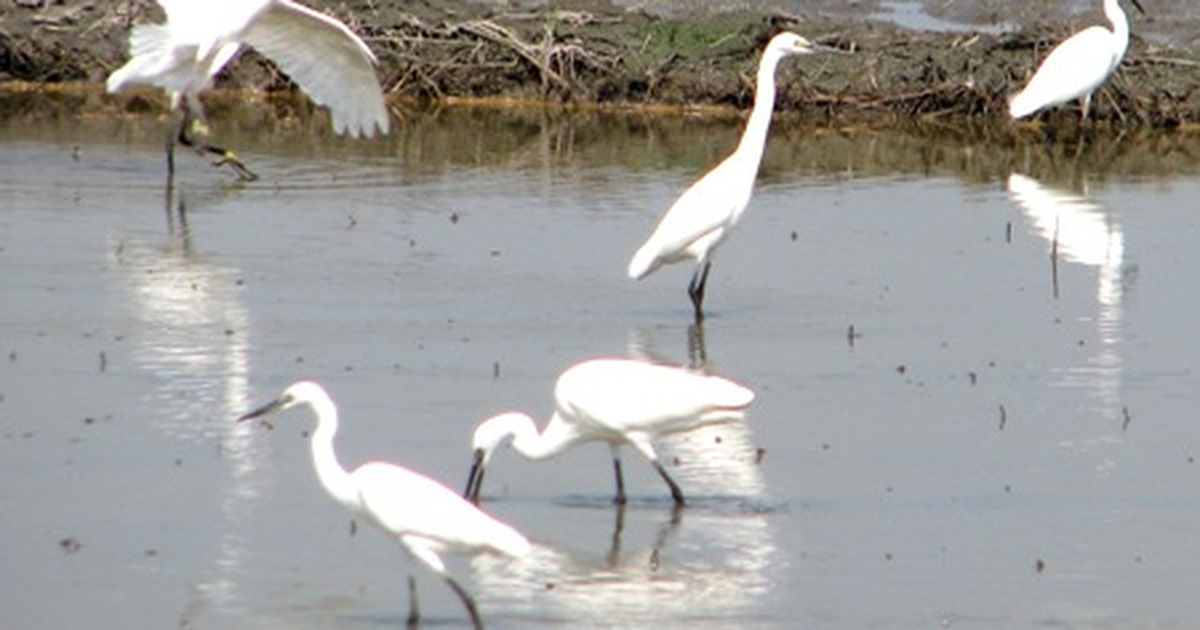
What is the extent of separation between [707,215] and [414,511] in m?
5.93

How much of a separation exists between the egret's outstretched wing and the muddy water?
0.58 metres

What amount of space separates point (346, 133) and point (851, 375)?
9.01 metres

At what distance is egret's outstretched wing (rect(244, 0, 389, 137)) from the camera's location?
54.0ft

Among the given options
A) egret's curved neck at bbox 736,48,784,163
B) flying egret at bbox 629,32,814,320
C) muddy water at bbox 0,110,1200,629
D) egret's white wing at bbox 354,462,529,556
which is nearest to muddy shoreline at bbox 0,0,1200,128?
muddy water at bbox 0,110,1200,629

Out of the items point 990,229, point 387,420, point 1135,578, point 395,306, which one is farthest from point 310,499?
point 990,229

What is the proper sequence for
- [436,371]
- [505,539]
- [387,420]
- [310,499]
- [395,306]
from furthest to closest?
[395,306] < [436,371] < [387,420] < [310,499] < [505,539]

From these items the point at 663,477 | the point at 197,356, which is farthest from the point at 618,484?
the point at 197,356

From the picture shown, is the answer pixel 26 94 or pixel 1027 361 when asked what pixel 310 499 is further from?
pixel 26 94

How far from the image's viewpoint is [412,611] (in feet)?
26.1

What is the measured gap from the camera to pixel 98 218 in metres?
15.9

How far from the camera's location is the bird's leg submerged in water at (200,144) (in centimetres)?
1733

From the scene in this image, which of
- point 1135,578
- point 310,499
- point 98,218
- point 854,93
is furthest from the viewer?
point 854,93

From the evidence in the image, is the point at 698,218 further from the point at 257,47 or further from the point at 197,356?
the point at 257,47

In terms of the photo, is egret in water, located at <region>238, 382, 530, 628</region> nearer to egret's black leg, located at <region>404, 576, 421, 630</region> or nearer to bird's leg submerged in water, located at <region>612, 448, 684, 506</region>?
egret's black leg, located at <region>404, 576, 421, 630</region>
